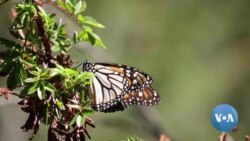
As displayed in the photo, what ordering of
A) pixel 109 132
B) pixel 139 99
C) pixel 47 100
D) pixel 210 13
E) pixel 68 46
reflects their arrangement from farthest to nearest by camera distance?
pixel 210 13, pixel 109 132, pixel 139 99, pixel 68 46, pixel 47 100

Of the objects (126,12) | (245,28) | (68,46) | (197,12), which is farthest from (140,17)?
(68,46)

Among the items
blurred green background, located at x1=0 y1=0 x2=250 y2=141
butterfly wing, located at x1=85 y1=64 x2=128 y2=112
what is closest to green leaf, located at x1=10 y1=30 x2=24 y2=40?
butterfly wing, located at x1=85 y1=64 x2=128 y2=112

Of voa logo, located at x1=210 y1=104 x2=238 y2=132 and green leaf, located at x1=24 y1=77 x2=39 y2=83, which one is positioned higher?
green leaf, located at x1=24 y1=77 x2=39 y2=83

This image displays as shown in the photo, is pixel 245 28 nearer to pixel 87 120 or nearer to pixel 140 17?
pixel 140 17

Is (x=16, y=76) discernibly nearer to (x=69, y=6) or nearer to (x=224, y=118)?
(x=69, y=6)

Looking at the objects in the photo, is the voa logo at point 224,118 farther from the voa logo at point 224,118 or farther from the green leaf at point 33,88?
the green leaf at point 33,88

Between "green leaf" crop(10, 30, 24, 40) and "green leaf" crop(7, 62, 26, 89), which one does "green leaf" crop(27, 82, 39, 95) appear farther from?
"green leaf" crop(10, 30, 24, 40)

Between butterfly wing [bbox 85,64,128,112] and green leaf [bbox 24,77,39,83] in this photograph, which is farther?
butterfly wing [bbox 85,64,128,112]
